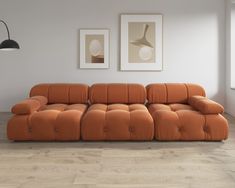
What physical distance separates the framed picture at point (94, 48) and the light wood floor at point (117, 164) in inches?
99.0

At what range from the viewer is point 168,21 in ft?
21.5

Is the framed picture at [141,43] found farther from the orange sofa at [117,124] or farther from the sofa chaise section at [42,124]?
the sofa chaise section at [42,124]

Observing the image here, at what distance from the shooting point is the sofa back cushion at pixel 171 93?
5.46 metres

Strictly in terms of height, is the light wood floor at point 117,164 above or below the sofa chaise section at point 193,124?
below

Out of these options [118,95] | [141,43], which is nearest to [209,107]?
[118,95]

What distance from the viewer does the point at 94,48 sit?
6.55 meters

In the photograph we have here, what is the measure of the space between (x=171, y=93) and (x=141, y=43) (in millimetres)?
1544

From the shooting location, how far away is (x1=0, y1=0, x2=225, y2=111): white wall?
6.52 meters

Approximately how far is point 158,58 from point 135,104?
1552 mm

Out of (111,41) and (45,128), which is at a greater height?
(111,41)

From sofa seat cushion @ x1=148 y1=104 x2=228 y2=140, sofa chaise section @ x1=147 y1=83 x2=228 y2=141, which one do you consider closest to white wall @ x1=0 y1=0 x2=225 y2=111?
sofa chaise section @ x1=147 y1=83 x2=228 y2=141

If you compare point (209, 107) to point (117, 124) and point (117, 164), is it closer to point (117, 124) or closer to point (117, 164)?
point (117, 124)

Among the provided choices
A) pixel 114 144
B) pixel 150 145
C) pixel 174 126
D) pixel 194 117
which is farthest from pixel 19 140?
pixel 194 117

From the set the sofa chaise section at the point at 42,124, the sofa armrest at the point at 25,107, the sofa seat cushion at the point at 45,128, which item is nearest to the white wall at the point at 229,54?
the sofa chaise section at the point at 42,124
